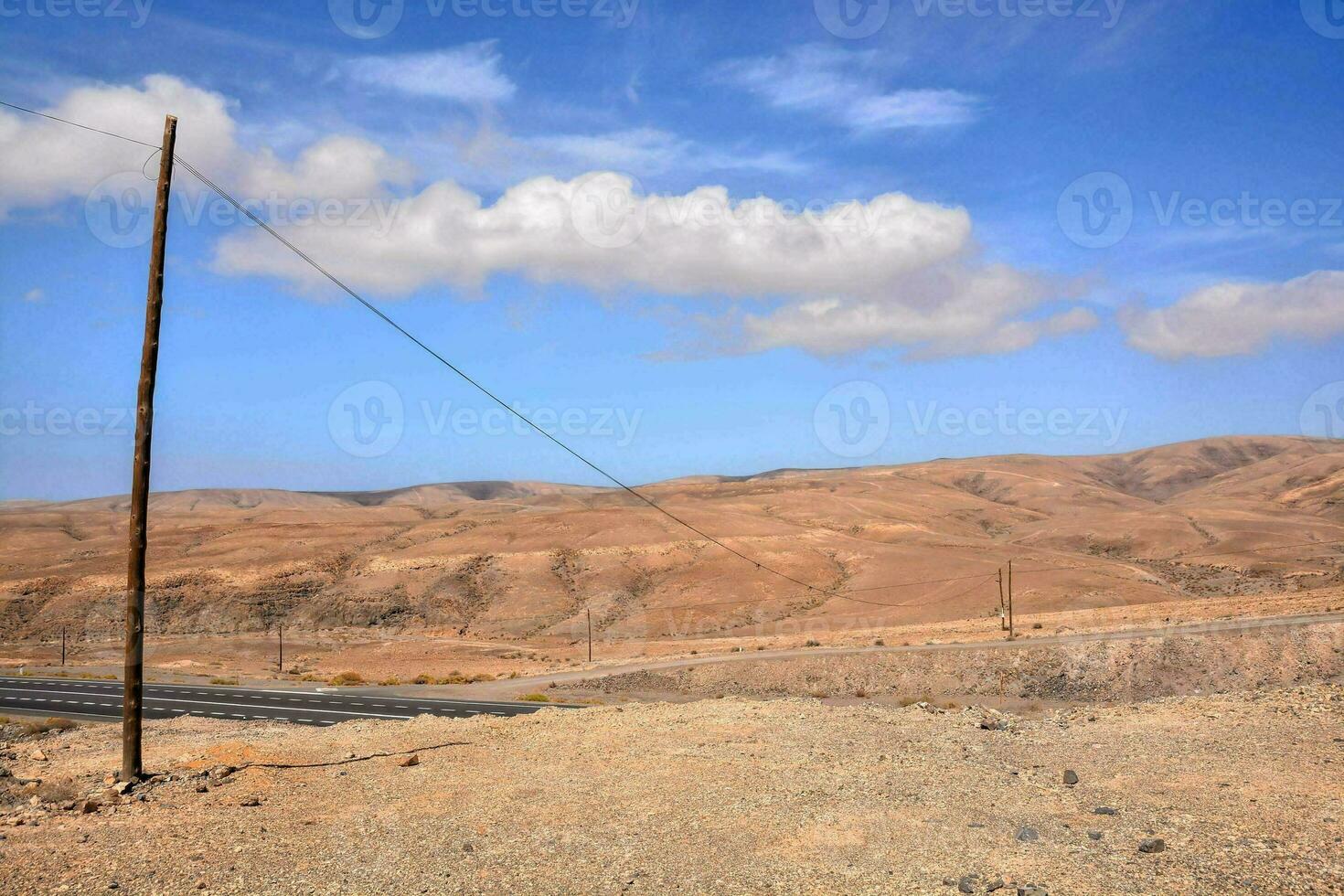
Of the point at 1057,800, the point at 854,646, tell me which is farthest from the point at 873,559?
the point at 1057,800

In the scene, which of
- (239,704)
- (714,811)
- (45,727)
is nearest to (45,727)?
(45,727)

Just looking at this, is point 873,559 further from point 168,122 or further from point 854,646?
point 168,122

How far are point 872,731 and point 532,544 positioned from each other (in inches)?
3609

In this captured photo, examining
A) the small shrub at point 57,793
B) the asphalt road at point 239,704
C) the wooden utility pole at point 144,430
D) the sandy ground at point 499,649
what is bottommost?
the sandy ground at point 499,649

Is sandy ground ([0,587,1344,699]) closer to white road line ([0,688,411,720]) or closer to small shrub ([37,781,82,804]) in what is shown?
white road line ([0,688,411,720])

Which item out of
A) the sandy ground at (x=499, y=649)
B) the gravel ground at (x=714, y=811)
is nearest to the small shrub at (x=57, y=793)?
the gravel ground at (x=714, y=811)

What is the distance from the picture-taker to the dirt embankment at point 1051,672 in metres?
40.8

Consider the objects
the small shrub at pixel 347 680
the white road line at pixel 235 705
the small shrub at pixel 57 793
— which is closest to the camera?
the small shrub at pixel 57 793

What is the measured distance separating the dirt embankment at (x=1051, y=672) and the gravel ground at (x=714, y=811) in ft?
68.2

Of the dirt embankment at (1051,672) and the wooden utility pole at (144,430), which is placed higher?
the wooden utility pole at (144,430)

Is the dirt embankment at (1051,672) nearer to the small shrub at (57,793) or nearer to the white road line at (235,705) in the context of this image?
the white road line at (235,705)

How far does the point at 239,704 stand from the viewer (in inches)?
1566

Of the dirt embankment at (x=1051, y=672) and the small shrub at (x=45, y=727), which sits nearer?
the small shrub at (x=45, y=727)

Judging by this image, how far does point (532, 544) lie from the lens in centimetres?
11125
